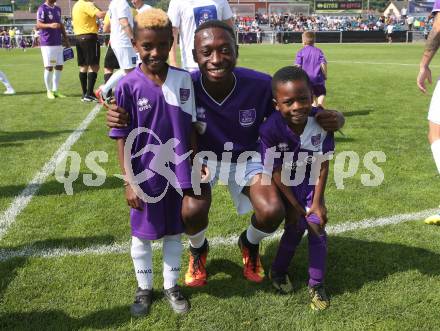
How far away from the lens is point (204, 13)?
499cm

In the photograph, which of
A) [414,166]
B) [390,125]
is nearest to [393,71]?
[390,125]

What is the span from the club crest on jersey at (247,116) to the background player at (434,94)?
108cm

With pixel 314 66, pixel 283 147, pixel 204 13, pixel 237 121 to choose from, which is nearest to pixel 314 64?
pixel 314 66

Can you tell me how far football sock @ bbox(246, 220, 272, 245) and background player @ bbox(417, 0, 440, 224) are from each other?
1.12 m

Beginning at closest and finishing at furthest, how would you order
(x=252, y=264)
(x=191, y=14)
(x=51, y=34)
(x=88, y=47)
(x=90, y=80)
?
1. (x=252, y=264)
2. (x=191, y=14)
3. (x=88, y=47)
4. (x=90, y=80)
5. (x=51, y=34)

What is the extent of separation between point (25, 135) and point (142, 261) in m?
4.91

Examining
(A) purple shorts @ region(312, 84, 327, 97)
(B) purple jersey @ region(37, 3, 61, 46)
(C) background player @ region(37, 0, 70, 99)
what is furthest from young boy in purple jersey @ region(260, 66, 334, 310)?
(B) purple jersey @ region(37, 3, 61, 46)

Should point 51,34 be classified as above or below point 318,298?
above

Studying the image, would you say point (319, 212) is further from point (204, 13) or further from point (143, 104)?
point (204, 13)

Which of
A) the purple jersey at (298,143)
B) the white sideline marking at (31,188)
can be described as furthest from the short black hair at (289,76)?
the white sideline marking at (31,188)

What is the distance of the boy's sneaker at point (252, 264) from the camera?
123 inches

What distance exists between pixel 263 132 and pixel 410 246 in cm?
155

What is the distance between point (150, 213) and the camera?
271 centimetres

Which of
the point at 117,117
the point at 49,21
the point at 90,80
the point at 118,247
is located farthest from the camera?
the point at 49,21
